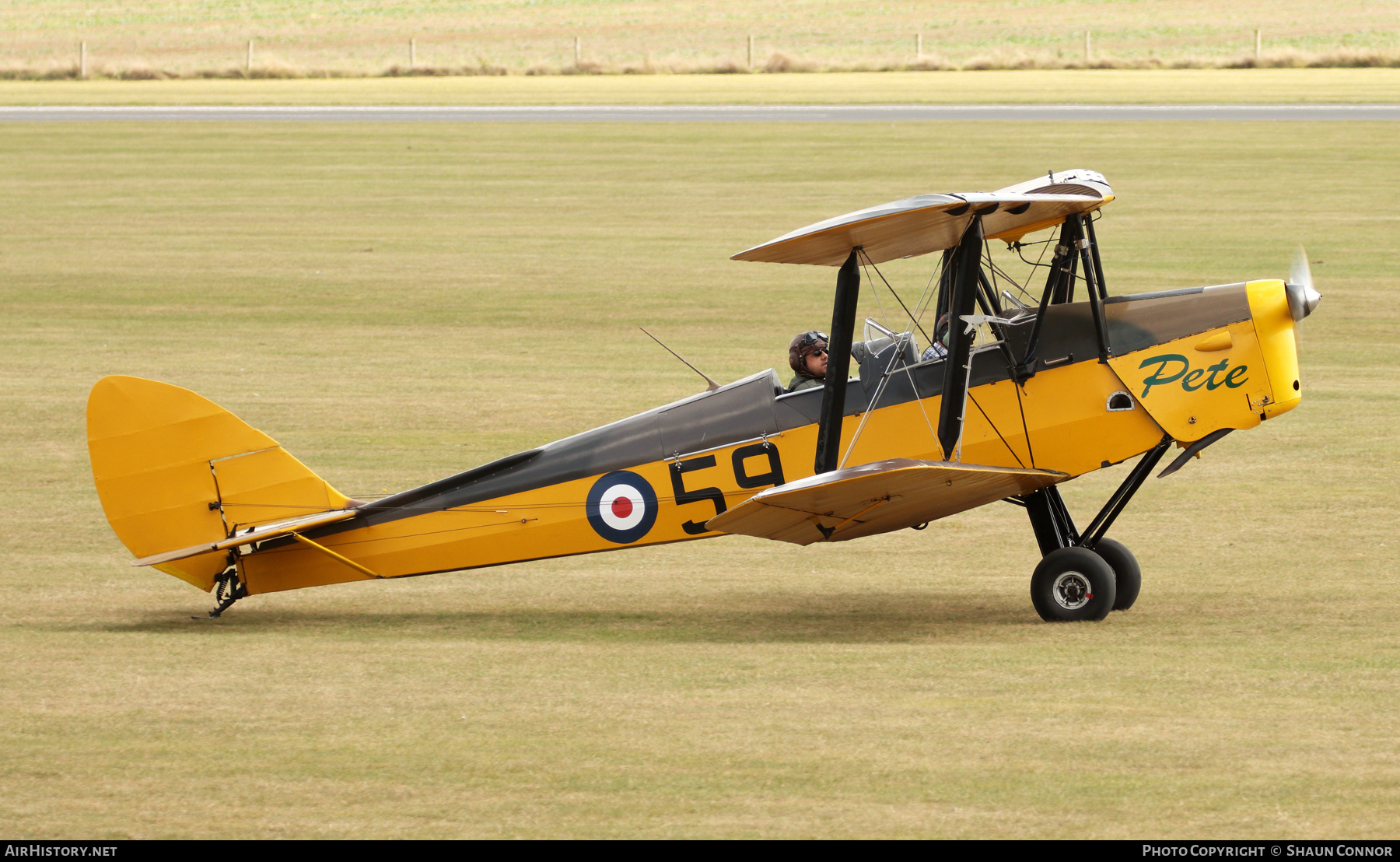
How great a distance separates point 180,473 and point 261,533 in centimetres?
56

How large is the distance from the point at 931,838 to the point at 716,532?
10.7 ft

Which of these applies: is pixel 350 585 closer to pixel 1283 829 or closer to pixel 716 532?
pixel 716 532

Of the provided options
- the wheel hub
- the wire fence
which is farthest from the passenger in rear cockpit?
the wire fence

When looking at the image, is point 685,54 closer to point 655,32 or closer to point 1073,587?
point 655,32

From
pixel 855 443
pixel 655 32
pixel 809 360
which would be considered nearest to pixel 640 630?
pixel 855 443

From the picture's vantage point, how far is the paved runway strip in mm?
39469

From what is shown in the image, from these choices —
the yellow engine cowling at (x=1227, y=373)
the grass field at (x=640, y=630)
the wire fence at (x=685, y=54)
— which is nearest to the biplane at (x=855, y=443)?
the yellow engine cowling at (x=1227, y=373)

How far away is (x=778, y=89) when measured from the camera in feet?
166

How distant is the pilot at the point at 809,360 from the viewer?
30.1ft

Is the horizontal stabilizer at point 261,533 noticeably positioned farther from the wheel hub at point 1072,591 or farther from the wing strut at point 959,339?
the wheel hub at point 1072,591

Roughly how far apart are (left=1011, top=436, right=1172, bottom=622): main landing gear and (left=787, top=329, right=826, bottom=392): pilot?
51.9 inches

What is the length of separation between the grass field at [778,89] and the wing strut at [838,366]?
3691 cm

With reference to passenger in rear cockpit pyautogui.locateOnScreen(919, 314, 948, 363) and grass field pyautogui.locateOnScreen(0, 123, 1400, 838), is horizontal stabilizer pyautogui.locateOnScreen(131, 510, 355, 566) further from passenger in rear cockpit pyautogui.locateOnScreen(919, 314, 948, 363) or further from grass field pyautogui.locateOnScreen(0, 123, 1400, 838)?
passenger in rear cockpit pyautogui.locateOnScreen(919, 314, 948, 363)

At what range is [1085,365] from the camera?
29.1ft
